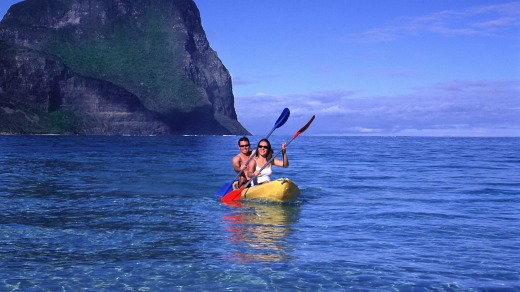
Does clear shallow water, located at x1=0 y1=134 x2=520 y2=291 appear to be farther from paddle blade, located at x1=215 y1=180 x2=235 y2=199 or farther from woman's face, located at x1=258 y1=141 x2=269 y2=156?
woman's face, located at x1=258 y1=141 x2=269 y2=156

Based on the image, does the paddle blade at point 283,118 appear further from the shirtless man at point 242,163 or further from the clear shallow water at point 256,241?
the clear shallow water at point 256,241

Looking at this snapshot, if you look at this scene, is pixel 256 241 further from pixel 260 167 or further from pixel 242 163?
pixel 242 163

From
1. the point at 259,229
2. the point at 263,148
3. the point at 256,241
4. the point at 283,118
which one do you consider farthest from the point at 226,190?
the point at 256,241

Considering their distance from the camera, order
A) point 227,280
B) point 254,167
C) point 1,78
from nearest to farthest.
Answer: point 227,280
point 254,167
point 1,78

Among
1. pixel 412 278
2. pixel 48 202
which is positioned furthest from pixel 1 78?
pixel 412 278

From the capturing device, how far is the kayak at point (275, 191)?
1616cm

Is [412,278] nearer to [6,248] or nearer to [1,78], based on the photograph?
[6,248]

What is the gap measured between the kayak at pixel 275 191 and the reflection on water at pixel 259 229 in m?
0.22

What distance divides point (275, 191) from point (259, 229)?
14.0ft

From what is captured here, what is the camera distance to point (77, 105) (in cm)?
18850

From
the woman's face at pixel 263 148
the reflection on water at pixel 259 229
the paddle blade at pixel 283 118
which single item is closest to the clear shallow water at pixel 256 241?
the reflection on water at pixel 259 229

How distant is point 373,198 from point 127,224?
890cm

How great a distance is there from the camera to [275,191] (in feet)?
53.0

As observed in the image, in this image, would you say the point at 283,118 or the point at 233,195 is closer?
the point at 233,195
